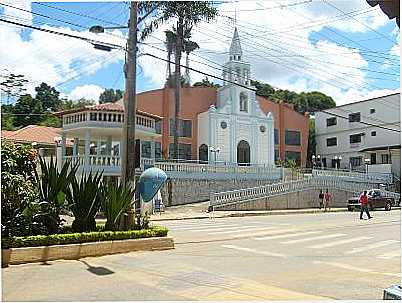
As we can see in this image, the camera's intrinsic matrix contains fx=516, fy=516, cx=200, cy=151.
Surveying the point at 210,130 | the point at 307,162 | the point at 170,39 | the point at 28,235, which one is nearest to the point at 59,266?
the point at 28,235

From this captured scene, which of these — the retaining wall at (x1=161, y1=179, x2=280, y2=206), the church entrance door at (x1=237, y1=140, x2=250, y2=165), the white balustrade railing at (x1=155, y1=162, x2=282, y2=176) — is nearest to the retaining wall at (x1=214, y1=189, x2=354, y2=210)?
the retaining wall at (x1=161, y1=179, x2=280, y2=206)

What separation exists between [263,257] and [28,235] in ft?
16.4

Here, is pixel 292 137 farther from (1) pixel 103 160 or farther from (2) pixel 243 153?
(1) pixel 103 160

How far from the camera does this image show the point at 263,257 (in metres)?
11.5

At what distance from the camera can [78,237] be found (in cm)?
1041

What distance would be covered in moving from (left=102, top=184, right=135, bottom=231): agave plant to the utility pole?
68cm

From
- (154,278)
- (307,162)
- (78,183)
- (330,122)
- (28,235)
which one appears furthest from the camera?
(330,122)

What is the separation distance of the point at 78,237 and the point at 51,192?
109cm

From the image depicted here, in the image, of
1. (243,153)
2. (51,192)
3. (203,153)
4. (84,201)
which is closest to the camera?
(51,192)

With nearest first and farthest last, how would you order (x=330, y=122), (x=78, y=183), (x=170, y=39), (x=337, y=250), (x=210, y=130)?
(x=78, y=183)
(x=337, y=250)
(x=170, y=39)
(x=210, y=130)
(x=330, y=122)

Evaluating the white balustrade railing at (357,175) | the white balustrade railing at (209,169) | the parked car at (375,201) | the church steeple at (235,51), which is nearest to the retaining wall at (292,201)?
the white balustrade railing at (357,175)

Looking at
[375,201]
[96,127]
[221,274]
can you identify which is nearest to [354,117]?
[375,201]

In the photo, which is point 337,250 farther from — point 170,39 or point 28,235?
point 170,39

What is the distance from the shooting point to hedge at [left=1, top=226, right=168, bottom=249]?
9508 millimetres
